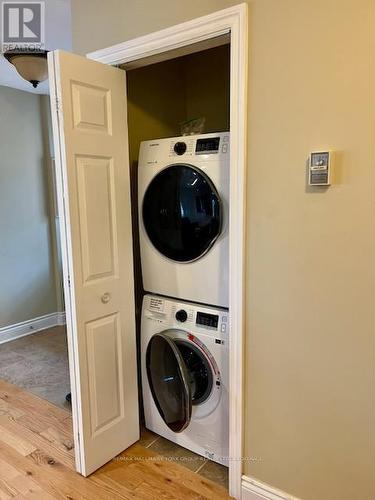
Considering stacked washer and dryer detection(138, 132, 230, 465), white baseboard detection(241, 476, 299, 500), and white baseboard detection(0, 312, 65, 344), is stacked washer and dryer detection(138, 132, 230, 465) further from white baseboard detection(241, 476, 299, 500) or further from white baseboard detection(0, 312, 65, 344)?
white baseboard detection(0, 312, 65, 344)

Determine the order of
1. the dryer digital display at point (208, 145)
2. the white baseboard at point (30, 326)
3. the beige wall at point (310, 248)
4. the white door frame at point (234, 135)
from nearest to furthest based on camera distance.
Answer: the beige wall at point (310, 248)
the white door frame at point (234, 135)
the dryer digital display at point (208, 145)
the white baseboard at point (30, 326)

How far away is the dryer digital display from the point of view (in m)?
1.71

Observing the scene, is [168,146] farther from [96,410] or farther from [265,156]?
[96,410]

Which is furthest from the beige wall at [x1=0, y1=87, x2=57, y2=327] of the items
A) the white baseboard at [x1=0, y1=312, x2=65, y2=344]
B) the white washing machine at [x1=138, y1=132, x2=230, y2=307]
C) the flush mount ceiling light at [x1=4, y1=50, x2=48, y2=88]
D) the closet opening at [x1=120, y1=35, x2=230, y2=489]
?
the white washing machine at [x1=138, y1=132, x2=230, y2=307]

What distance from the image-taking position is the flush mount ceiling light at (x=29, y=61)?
6.44 feet

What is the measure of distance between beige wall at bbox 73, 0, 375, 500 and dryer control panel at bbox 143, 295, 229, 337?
24 centimetres

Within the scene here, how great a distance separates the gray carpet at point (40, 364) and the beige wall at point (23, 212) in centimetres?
29

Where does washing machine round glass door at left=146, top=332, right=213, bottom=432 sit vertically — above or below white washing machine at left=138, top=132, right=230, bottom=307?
below

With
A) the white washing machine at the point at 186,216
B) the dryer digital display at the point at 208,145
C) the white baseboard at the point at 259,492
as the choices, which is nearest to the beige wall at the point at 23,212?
the white washing machine at the point at 186,216

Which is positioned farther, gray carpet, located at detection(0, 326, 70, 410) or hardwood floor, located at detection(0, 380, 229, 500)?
gray carpet, located at detection(0, 326, 70, 410)

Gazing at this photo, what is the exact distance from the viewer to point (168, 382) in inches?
79.8

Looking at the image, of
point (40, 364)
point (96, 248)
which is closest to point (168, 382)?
point (96, 248)

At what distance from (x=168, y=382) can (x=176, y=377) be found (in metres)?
0.12

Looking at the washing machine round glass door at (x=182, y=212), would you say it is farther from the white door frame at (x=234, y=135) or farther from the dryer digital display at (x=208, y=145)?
the white door frame at (x=234, y=135)
